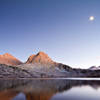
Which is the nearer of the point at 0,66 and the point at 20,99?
the point at 20,99

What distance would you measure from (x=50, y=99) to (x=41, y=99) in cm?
144

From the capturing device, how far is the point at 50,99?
2169cm

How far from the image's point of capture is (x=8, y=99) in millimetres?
21219

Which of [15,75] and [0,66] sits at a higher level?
[0,66]

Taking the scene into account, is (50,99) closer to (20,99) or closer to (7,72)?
(20,99)

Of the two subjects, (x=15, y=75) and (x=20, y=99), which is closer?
(x=20, y=99)

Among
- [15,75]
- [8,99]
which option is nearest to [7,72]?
[15,75]

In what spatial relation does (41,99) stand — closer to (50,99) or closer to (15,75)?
(50,99)

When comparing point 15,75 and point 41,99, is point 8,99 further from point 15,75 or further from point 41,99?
point 15,75

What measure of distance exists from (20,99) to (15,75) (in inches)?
7338

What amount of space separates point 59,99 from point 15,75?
18755cm

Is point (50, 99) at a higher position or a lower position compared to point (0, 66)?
lower

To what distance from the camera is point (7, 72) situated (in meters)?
193

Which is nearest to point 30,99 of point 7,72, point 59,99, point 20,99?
point 20,99
